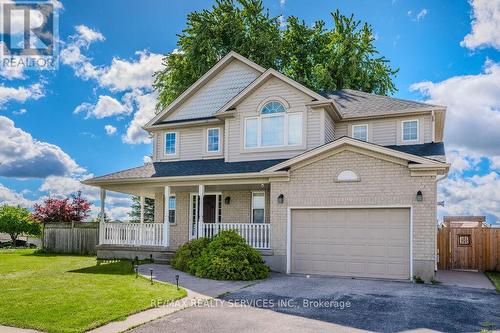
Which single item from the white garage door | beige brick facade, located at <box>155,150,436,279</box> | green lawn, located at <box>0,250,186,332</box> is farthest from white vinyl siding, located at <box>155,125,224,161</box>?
green lawn, located at <box>0,250,186,332</box>

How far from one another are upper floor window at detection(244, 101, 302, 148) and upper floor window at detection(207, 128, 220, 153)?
2.02 metres

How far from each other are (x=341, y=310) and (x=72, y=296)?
5761mm

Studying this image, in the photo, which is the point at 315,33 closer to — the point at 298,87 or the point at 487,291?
the point at 298,87

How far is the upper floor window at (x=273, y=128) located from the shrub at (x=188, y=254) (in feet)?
15.3

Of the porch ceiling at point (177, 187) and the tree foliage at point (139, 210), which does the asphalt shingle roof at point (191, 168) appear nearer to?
the porch ceiling at point (177, 187)

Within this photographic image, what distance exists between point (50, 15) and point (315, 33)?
20.9 metres

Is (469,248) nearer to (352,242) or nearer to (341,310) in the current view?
(352,242)

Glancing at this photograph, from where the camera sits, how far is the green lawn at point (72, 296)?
759 centimetres

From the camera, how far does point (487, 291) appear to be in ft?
36.5

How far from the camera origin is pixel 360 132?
57.3 ft

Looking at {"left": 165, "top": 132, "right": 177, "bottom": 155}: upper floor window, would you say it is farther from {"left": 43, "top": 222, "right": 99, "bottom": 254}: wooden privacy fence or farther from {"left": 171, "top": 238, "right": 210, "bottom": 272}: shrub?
{"left": 171, "top": 238, "right": 210, "bottom": 272}: shrub

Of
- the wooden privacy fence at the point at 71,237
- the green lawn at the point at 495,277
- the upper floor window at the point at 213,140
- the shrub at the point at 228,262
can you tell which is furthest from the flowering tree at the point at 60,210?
the green lawn at the point at 495,277

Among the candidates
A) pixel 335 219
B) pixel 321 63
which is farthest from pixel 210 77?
pixel 321 63

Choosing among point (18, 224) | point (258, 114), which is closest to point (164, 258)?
point (258, 114)
